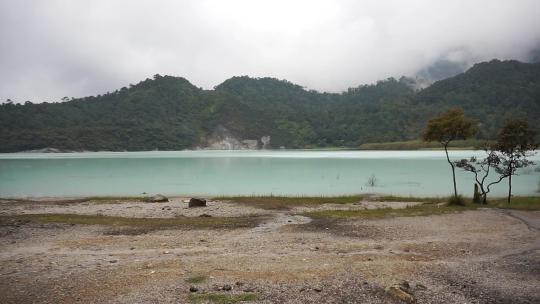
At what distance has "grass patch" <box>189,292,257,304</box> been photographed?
809cm

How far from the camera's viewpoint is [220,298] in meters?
8.25

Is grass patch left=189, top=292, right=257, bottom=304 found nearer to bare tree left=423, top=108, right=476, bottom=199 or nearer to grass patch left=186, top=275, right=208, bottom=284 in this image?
grass patch left=186, top=275, right=208, bottom=284

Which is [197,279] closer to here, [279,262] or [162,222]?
[279,262]

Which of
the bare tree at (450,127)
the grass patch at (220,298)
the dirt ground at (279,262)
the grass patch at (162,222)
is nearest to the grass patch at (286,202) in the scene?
the grass patch at (162,222)

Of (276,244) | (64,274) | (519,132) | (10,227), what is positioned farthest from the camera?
(519,132)

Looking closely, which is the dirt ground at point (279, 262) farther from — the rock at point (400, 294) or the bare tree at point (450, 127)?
the bare tree at point (450, 127)

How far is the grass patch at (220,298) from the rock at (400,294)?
275 cm

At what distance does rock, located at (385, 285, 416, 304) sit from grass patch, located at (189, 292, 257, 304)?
9.01 ft

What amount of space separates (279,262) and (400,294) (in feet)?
12.0

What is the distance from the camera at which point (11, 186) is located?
159ft

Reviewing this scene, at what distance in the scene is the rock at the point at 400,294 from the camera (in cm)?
811

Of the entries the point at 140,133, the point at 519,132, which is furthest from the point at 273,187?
the point at 140,133

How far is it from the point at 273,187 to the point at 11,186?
30.7 meters

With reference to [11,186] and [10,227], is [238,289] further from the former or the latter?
[11,186]
